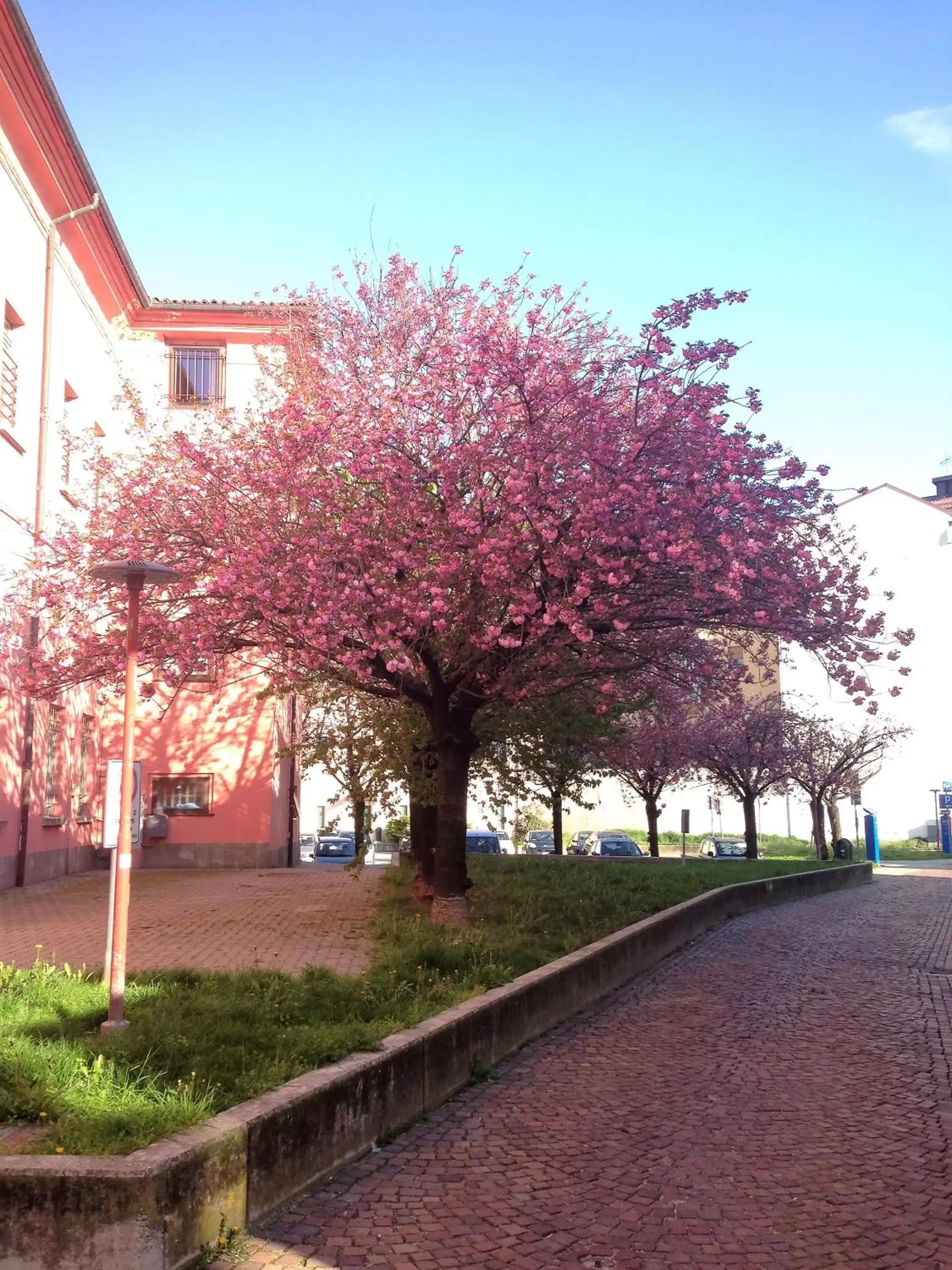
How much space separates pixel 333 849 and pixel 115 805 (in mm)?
28544

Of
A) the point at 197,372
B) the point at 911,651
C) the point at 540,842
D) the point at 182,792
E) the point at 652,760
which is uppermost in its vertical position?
the point at 197,372

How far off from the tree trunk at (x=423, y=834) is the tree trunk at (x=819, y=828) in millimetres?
22898

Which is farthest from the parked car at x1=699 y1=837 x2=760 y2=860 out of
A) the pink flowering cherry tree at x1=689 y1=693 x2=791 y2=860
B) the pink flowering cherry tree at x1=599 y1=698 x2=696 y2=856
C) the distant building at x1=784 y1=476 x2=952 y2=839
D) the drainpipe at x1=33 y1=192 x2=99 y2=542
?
the drainpipe at x1=33 y1=192 x2=99 y2=542

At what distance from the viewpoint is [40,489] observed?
55.5 feet

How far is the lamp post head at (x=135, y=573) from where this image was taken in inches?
278

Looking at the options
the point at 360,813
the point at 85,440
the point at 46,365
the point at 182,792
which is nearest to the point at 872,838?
the point at 360,813

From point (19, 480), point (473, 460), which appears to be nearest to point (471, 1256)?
point (473, 460)

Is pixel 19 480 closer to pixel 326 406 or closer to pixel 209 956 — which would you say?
pixel 326 406

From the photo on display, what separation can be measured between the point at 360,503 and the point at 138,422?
4.35 meters

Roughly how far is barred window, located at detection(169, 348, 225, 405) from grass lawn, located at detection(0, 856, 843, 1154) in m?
15.3

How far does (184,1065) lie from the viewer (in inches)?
229

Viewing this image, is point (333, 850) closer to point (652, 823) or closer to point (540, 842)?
point (652, 823)

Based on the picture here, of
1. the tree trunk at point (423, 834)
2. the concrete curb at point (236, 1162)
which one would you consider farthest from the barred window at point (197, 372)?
the concrete curb at point (236, 1162)

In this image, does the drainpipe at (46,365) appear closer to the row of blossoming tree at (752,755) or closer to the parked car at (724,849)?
the row of blossoming tree at (752,755)
